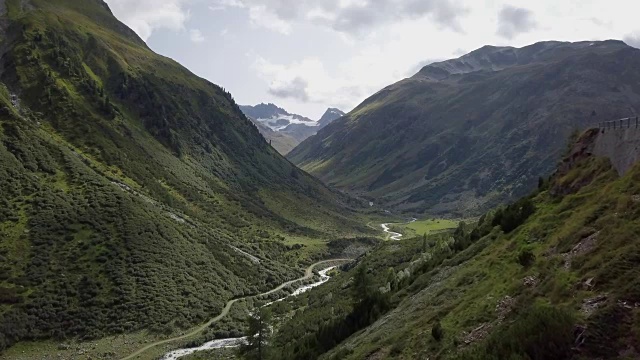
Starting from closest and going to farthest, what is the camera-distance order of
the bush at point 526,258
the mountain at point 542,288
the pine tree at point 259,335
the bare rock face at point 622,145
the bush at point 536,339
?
the bush at point 536,339, the mountain at point 542,288, the bush at point 526,258, the bare rock face at point 622,145, the pine tree at point 259,335

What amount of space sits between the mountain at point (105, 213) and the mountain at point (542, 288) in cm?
4843

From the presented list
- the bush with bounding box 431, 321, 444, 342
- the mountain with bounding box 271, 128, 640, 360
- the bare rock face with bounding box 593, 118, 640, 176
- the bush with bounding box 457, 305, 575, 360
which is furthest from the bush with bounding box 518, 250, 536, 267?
the bare rock face with bounding box 593, 118, 640, 176

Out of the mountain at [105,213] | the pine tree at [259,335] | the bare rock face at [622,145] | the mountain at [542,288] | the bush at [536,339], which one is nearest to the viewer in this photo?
the bush at [536,339]

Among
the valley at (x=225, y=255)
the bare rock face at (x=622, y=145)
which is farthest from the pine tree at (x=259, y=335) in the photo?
the bare rock face at (x=622, y=145)

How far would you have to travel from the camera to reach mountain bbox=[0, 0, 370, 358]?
81188 mm

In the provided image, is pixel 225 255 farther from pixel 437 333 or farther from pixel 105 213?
pixel 437 333

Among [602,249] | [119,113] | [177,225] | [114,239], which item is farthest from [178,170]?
[602,249]

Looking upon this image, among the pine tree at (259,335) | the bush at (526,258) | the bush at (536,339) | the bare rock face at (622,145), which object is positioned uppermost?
the bare rock face at (622,145)

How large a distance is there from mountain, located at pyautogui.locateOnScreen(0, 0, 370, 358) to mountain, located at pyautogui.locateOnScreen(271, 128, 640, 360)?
48.4 metres

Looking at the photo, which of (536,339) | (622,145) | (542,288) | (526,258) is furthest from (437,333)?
(622,145)

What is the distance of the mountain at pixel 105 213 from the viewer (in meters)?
81.2

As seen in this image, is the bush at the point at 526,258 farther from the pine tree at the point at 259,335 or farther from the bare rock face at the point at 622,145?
the pine tree at the point at 259,335

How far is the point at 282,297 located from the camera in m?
108

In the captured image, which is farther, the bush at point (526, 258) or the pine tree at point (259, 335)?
the pine tree at point (259, 335)
